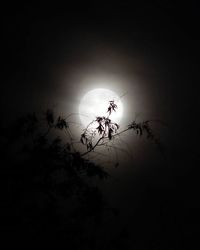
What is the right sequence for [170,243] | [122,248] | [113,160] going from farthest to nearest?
[170,243], [113,160], [122,248]

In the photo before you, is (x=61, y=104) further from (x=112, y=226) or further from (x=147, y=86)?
(x=112, y=226)

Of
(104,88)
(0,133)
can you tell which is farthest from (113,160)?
(0,133)

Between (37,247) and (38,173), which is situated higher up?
(38,173)

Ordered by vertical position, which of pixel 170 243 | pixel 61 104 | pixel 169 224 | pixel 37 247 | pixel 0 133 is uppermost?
pixel 61 104

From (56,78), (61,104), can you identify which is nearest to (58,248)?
(61,104)

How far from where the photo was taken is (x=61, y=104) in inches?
217

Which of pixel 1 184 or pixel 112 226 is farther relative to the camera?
pixel 112 226

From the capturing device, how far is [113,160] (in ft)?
19.4

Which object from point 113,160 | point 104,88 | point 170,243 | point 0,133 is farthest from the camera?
point 170,243

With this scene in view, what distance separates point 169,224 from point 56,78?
423 cm

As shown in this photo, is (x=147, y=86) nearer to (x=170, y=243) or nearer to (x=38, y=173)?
(x=38, y=173)

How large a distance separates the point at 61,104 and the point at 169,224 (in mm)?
3766

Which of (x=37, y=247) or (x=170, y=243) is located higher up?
(x=170, y=243)

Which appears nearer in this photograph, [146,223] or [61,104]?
[61,104]
